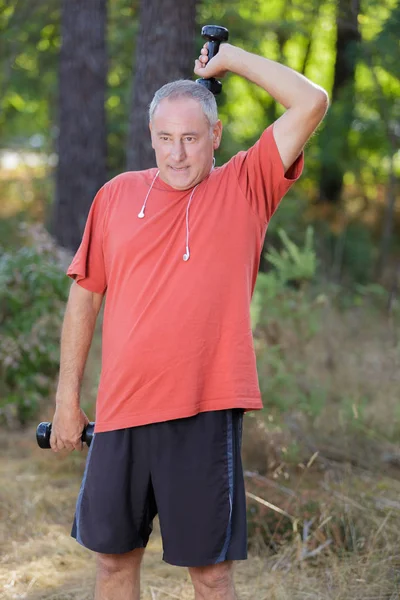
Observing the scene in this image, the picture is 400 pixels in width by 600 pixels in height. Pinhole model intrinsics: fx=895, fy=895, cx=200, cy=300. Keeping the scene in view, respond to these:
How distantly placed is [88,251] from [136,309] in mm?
340

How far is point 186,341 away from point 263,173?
0.63m

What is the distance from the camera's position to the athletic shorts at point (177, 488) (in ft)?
9.62

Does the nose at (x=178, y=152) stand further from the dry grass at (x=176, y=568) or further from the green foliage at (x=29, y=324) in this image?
the green foliage at (x=29, y=324)

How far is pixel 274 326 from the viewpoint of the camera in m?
6.34

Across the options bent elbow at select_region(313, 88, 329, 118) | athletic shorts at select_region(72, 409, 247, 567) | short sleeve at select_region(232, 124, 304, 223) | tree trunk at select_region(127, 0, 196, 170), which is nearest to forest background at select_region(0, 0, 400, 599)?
tree trunk at select_region(127, 0, 196, 170)

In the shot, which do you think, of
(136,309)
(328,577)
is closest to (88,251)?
(136,309)

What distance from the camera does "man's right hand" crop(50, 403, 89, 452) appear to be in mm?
3244

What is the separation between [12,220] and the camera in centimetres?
1476

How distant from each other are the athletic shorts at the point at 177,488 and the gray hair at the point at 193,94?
1023 mm

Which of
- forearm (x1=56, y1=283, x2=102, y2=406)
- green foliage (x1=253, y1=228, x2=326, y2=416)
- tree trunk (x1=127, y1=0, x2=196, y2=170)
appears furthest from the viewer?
tree trunk (x1=127, y1=0, x2=196, y2=170)

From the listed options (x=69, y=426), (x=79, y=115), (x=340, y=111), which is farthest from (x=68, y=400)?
(x=340, y=111)

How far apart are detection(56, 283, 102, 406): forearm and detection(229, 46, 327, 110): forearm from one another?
975 mm

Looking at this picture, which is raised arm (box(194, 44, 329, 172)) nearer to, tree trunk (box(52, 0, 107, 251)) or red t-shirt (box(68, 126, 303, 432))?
red t-shirt (box(68, 126, 303, 432))

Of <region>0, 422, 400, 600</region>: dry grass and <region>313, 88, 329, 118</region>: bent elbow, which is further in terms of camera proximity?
<region>0, 422, 400, 600</region>: dry grass
